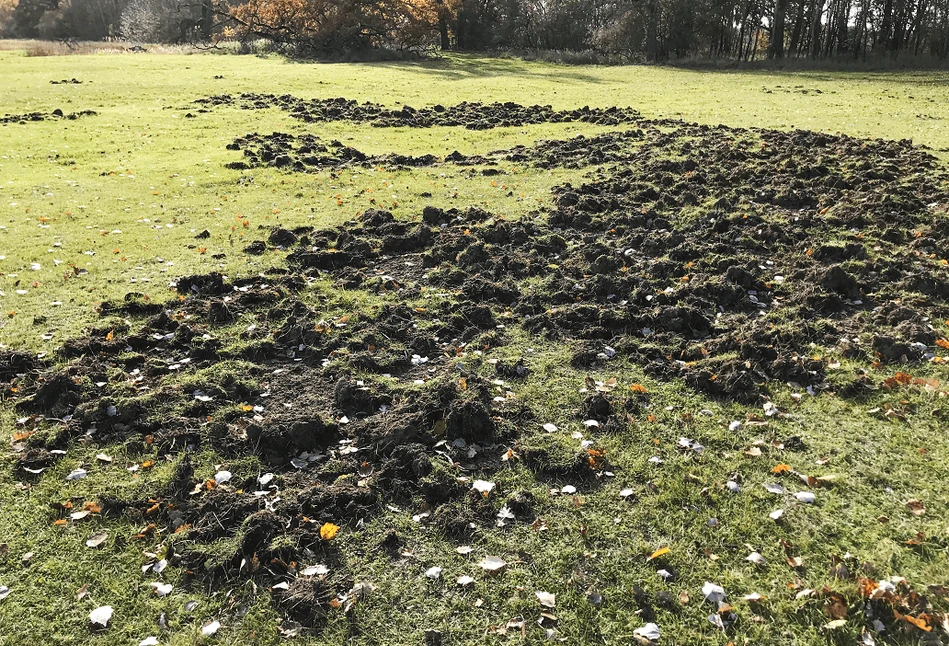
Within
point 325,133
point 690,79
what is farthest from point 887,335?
point 690,79

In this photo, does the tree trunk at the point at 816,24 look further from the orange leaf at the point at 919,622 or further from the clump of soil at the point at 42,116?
the orange leaf at the point at 919,622

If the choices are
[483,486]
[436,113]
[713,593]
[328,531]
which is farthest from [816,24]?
[328,531]

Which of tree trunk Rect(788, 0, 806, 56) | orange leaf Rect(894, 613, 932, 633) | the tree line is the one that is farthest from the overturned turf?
tree trunk Rect(788, 0, 806, 56)

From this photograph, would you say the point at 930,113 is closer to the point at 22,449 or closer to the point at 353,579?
the point at 353,579

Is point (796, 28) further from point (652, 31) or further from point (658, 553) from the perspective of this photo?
Result: point (658, 553)

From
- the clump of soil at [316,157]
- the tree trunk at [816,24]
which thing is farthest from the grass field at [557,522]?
the tree trunk at [816,24]

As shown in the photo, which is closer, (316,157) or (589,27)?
(316,157)

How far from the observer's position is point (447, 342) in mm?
7680

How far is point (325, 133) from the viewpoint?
21500mm

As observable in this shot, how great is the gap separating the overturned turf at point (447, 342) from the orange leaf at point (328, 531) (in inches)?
1.5

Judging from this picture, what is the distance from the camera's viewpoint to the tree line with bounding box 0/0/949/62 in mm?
47562

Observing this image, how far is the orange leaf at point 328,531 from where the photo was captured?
459 centimetres

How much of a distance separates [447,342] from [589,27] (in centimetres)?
6323

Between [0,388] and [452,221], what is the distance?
786 cm
